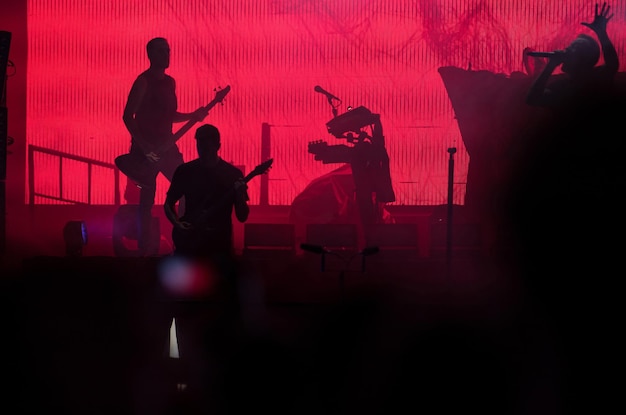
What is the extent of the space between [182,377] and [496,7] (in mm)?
5120

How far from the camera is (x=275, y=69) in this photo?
7.96 meters

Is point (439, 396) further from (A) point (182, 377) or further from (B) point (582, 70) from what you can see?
(B) point (582, 70)

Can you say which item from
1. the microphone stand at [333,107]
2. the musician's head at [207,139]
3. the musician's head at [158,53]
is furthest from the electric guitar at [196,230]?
the microphone stand at [333,107]

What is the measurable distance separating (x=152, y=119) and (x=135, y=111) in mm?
159

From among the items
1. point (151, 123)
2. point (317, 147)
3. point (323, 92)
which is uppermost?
point (323, 92)

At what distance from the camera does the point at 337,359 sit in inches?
180

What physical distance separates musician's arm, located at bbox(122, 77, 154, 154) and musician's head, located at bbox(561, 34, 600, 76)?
347 centimetres

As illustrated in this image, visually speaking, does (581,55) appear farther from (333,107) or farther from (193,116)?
(193,116)

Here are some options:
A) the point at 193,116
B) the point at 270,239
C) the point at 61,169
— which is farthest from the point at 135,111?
the point at 61,169

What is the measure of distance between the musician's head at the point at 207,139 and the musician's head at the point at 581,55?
7.84 ft

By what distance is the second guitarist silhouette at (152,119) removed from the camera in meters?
6.66

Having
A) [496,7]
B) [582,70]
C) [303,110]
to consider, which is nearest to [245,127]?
[303,110]

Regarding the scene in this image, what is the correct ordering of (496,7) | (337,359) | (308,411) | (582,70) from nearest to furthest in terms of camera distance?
(308,411) < (337,359) < (582,70) < (496,7)

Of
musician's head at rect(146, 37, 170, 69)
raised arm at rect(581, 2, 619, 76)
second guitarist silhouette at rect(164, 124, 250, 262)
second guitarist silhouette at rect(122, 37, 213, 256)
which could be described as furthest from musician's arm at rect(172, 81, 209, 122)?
raised arm at rect(581, 2, 619, 76)
